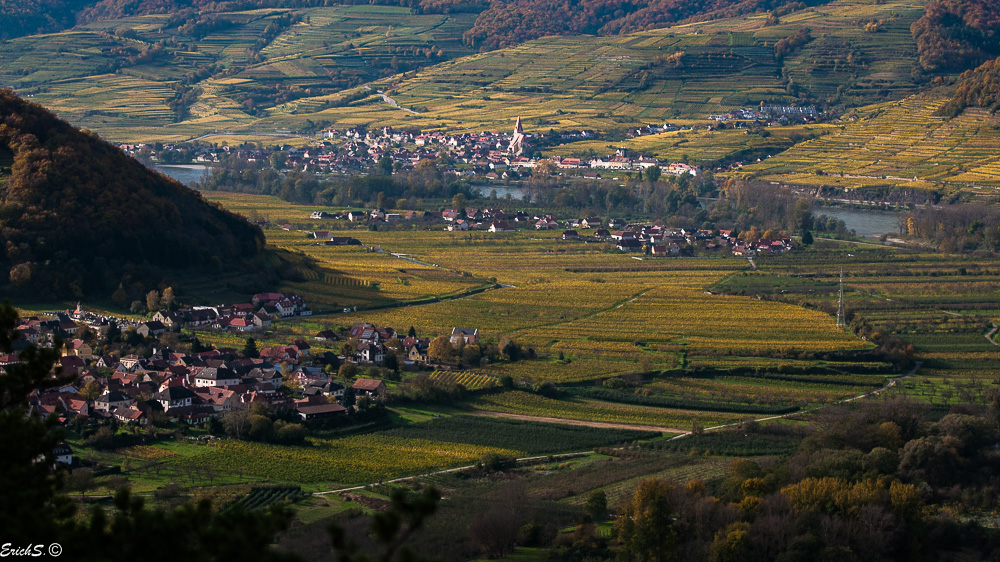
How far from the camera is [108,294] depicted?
46312 mm

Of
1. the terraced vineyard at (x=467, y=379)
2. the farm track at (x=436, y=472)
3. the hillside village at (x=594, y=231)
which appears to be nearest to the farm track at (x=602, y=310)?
the terraced vineyard at (x=467, y=379)

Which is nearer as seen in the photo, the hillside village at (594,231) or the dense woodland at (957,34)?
the hillside village at (594,231)

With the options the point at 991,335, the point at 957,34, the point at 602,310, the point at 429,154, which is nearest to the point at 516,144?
the point at 429,154

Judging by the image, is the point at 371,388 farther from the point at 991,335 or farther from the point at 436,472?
the point at 991,335

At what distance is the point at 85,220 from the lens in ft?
156

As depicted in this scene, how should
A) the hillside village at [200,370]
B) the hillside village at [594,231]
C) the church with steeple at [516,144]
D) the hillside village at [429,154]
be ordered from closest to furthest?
the hillside village at [200,370] < the hillside village at [594,231] < the hillside village at [429,154] < the church with steeple at [516,144]

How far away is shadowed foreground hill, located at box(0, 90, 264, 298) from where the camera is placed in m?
45.4

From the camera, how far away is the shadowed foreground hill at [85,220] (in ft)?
149

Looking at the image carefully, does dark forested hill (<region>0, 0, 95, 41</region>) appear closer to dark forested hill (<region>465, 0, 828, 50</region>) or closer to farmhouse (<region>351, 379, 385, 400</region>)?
dark forested hill (<region>465, 0, 828, 50</region>)

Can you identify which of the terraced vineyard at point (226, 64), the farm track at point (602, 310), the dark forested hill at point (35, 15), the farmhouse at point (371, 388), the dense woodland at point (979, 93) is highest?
the dark forested hill at point (35, 15)

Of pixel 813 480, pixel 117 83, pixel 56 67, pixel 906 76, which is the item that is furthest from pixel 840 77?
pixel 813 480

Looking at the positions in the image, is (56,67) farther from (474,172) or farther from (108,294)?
(108,294)

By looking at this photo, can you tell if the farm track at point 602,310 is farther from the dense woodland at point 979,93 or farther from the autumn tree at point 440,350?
the dense woodland at point 979,93

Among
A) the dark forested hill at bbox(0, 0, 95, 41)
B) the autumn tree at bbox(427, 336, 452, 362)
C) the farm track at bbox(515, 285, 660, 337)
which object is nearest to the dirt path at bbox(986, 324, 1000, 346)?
the farm track at bbox(515, 285, 660, 337)
